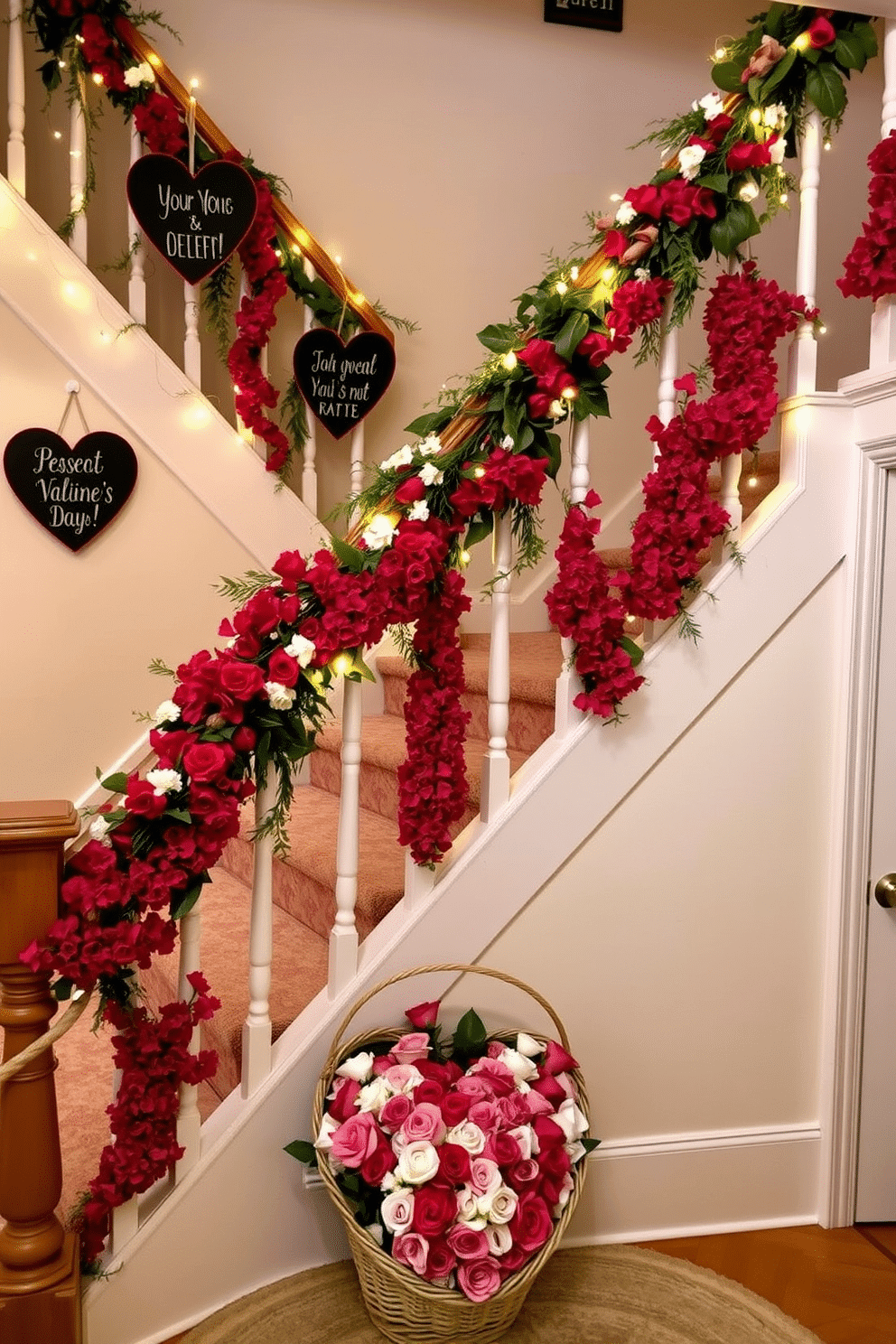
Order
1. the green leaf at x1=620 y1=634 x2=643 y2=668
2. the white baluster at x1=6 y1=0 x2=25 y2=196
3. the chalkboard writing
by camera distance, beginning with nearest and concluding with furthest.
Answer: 1. the green leaf at x1=620 y1=634 x2=643 y2=668
2. the white baluster at x1=6 y1=0 x2=25 y2=196
3. the chalkboard writing

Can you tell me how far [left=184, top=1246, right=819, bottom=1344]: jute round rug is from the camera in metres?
2.02

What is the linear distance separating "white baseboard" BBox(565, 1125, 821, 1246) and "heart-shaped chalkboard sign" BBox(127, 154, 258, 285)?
278cm

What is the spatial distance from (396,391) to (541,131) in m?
1.19

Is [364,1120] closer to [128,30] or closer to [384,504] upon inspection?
[384,504]

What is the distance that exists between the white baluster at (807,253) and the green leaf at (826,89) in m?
0.03

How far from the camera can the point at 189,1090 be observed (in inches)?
80.0

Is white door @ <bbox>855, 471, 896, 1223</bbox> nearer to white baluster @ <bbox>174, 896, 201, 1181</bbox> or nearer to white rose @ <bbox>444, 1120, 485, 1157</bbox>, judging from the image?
white rose @ <bbox>444, 1120, 485, 1157</bbox>

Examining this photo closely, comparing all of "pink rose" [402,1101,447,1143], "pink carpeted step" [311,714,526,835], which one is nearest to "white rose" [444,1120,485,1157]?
"pink rose" [402,1101,447,1143]

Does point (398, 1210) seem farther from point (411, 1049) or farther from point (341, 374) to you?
point (341, 374)

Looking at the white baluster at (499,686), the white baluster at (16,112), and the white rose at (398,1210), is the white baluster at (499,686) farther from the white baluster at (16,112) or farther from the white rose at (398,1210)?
the white baluster at (16,112)

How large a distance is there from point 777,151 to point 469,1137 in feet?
6.52

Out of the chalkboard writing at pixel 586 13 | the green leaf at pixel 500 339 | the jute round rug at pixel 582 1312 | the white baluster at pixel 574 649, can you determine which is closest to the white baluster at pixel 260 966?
the jute round rug at pixel 582 1312

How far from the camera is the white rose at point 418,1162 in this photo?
188 cm

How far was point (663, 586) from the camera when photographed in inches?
87.4
